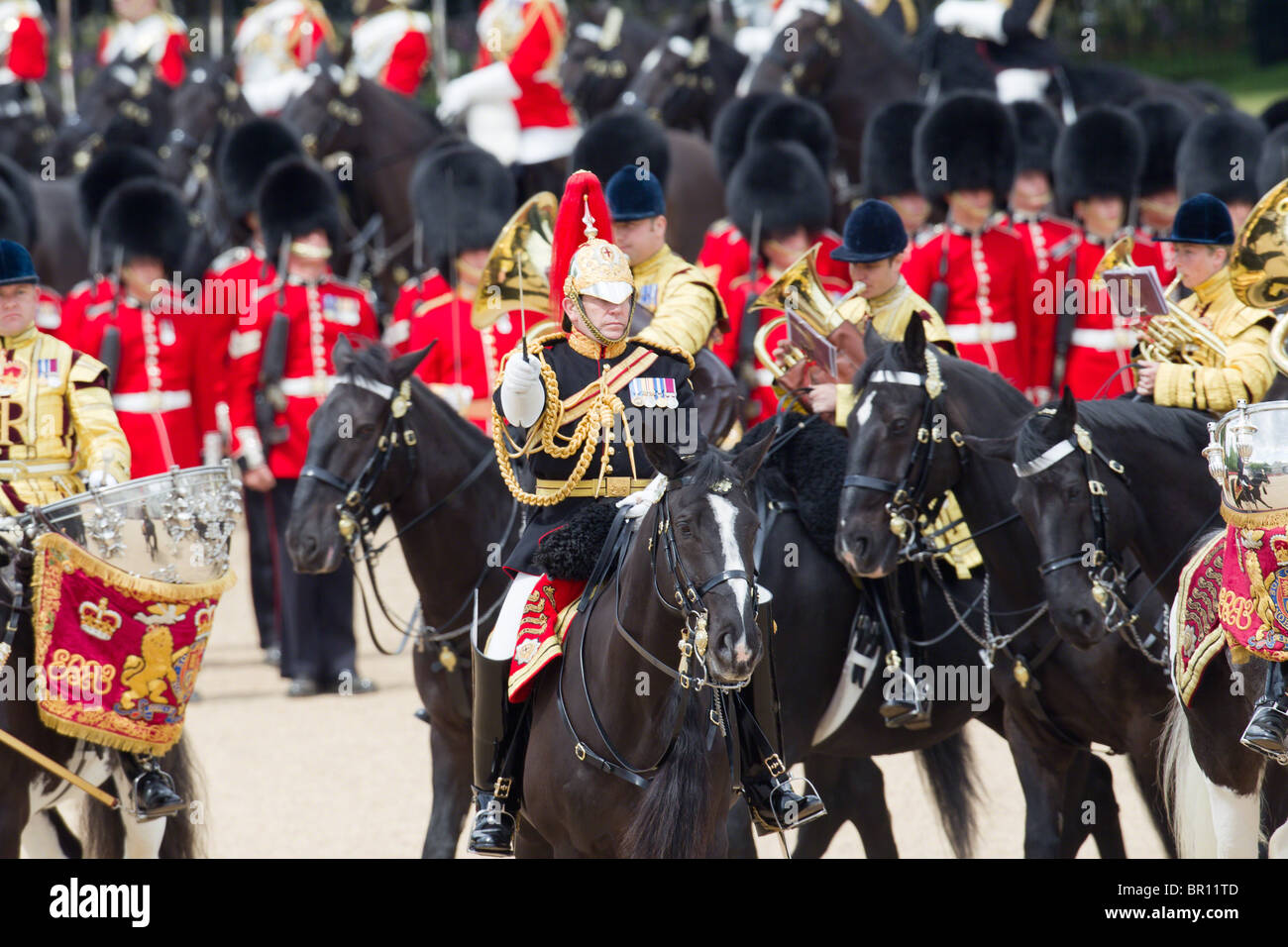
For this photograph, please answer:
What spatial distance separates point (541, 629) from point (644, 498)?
50cm

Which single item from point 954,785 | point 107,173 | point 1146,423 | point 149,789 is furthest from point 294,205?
point 1146,423

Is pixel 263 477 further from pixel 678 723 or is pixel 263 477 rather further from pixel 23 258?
pixel 678 723

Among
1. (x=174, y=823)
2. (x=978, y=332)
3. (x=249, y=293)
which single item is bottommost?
(x=174, y=823)

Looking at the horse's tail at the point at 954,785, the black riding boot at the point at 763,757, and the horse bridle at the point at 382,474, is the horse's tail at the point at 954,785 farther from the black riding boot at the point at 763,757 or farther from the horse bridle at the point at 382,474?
the horse bridle at the point at 382,474

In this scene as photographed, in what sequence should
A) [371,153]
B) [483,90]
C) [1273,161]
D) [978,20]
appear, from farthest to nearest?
[483,90], [371,153], [978,20], [1273,161]

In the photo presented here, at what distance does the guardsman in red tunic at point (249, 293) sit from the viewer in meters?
8.66

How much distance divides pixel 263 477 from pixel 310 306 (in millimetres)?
753

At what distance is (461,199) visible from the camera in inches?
364

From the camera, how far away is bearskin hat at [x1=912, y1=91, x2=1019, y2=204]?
8703 millimetres

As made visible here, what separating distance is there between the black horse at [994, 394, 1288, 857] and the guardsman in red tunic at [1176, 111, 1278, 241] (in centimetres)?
412

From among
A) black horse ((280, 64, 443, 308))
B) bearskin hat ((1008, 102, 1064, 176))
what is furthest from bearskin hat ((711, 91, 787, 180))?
black horse ((280, 64, 443, 308))

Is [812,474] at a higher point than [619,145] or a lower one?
lower

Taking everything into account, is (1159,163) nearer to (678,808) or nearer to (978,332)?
(978,332)

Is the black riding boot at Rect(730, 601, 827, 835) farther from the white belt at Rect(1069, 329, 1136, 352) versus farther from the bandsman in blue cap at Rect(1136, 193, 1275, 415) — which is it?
the white belt at Rect(1069, 329, 1136, 352)
